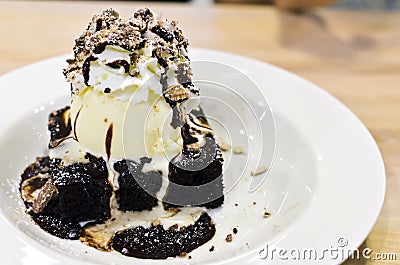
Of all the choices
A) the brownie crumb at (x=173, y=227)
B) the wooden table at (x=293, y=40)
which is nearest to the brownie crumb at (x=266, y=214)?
the brownie crumb at (x=173, y=227)

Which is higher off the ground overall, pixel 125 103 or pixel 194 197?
pixel 125 103

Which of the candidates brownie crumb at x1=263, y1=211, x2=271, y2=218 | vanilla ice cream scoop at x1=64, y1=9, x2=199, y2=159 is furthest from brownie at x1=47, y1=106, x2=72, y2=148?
brownie crumb at x1=263, y1=211, x2=271, y2=218

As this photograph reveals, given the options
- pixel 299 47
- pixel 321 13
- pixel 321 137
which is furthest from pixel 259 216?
pixel 321 13

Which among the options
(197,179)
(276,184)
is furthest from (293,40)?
(197,179)

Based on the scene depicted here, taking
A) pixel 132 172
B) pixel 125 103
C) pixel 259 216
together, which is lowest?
pixel 259 216

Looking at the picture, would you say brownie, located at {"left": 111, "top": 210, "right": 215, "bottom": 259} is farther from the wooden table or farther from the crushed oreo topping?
the wooden table

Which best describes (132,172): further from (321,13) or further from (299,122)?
(321,13)

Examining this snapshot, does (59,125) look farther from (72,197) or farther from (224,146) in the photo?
(224,146)
